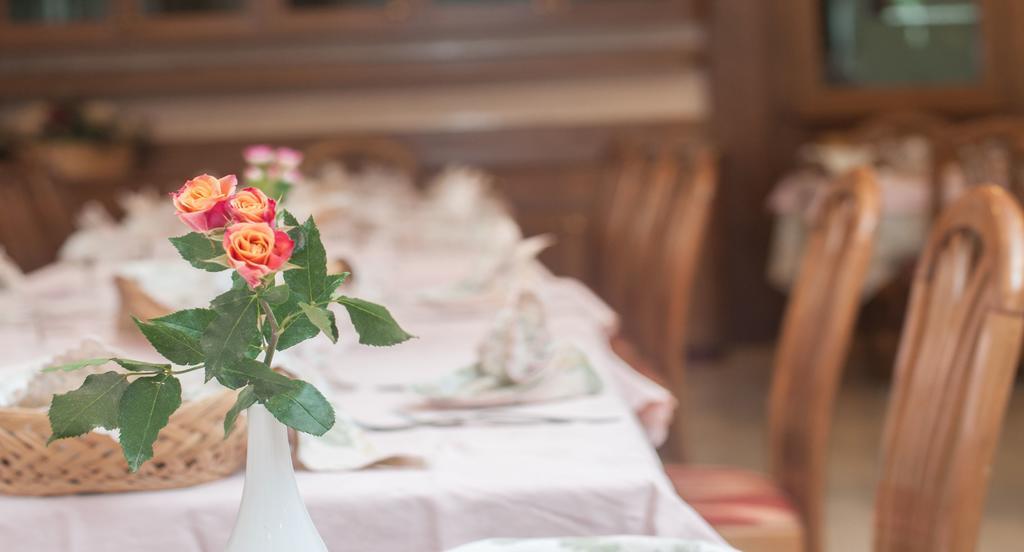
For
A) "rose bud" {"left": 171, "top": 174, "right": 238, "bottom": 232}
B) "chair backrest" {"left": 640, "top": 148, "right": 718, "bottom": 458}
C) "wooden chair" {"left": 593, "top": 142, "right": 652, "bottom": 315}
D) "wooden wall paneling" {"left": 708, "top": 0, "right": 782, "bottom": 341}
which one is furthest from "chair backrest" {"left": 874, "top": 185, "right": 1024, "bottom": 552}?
"wooden wall paneling" {"left": 708, "top": 0, "right": 782, "bottom": 341}

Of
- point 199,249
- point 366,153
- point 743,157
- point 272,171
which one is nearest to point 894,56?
point 743,157

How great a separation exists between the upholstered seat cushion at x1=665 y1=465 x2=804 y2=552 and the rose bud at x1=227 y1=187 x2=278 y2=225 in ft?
3.08

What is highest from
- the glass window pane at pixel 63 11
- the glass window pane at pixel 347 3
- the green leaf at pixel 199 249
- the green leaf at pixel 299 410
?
the glass window pane at pixel 63 11

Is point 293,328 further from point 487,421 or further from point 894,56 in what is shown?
point 894,56

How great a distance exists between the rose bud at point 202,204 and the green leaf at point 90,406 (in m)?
0.10

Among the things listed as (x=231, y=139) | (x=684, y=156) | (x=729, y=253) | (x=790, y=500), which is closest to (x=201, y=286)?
(x=790, y=500)

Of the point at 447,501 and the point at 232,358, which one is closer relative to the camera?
the point at 232,358

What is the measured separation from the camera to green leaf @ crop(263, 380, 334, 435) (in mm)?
721

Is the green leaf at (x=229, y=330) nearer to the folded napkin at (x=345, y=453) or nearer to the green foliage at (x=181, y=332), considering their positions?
the green foliage at (x=181, y=332)

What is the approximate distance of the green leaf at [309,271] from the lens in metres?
0.73

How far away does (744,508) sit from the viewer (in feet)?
5.11

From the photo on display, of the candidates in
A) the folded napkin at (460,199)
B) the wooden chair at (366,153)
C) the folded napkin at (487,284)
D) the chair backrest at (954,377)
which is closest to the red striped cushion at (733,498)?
the chair backrest at (954,377)

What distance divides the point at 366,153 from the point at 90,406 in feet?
12.5

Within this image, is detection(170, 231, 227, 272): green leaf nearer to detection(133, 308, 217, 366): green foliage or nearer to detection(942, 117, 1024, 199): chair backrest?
detection(133, 308, 217, 366): green foliage
